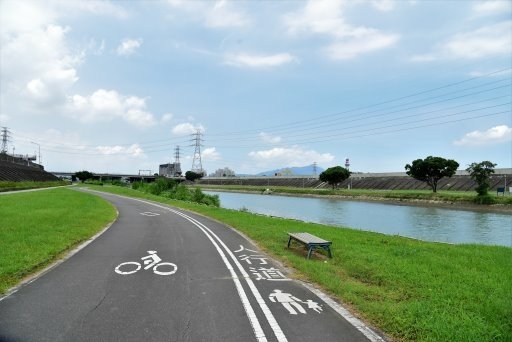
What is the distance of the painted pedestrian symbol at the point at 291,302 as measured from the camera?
286 inches

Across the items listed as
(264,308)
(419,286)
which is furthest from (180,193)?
(264,308)

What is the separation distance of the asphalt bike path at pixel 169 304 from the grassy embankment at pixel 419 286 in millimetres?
639

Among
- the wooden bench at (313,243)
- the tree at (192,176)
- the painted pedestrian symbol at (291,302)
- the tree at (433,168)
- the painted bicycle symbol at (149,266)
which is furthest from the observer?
the tree at (192,176)

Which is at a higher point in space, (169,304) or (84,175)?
(84,175)

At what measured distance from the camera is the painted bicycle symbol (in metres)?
9.98

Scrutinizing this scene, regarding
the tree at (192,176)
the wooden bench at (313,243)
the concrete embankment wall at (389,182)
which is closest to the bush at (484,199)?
the concrete embankment wall at (389,182)

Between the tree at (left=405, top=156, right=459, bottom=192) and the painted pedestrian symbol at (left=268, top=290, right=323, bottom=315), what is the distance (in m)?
70.6

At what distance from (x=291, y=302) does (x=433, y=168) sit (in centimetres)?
7144

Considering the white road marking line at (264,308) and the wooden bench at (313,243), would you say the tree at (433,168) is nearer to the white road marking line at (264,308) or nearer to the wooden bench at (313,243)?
the wooden bench at (313,243)

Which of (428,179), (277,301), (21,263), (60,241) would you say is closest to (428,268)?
(277,301)

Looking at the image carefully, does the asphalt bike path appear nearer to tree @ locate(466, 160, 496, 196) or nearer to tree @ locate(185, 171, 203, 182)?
tree @ locate(466, 160, 496, 196)

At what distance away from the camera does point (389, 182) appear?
107 meters

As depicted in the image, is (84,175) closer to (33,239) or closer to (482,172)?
(482,172)

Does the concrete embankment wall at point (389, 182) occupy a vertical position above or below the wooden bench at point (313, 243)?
above
